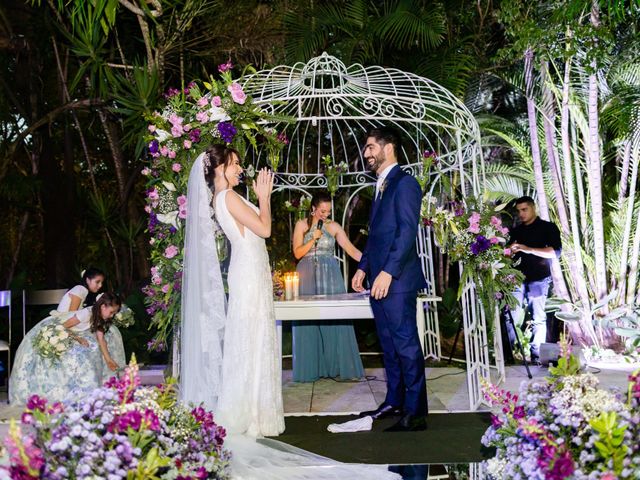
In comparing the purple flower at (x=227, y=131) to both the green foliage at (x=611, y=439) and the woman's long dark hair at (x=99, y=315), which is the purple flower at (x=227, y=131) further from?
the green foliage at (x=611, y=439)

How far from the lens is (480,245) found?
5.84 metres

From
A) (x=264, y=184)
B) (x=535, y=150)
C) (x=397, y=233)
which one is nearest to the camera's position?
(x=264, y=184)

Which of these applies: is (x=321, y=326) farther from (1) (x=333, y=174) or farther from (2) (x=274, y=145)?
(2) (x=274, y=145)

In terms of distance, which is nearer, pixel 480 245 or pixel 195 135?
pixel 195 135

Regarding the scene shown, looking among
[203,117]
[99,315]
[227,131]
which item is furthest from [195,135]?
[99,315]

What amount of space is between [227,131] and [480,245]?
1988 mm

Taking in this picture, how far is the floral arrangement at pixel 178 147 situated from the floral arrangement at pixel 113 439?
2.63 meters

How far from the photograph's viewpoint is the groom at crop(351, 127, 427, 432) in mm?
4918

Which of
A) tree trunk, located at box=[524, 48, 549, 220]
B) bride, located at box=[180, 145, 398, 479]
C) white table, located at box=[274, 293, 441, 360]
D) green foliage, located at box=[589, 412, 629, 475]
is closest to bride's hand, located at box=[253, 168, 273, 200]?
bride, located at box=[180, 145, 398, 479]

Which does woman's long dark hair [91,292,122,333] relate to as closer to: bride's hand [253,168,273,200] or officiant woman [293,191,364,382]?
officiant woman [293,191,364,382]

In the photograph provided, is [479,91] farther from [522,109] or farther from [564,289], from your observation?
A: [564,289]

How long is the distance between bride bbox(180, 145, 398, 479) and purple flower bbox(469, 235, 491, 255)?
1661 mm

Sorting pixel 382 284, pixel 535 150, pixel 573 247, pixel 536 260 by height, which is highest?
pixel 535 150

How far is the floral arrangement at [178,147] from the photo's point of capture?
5.49 m
